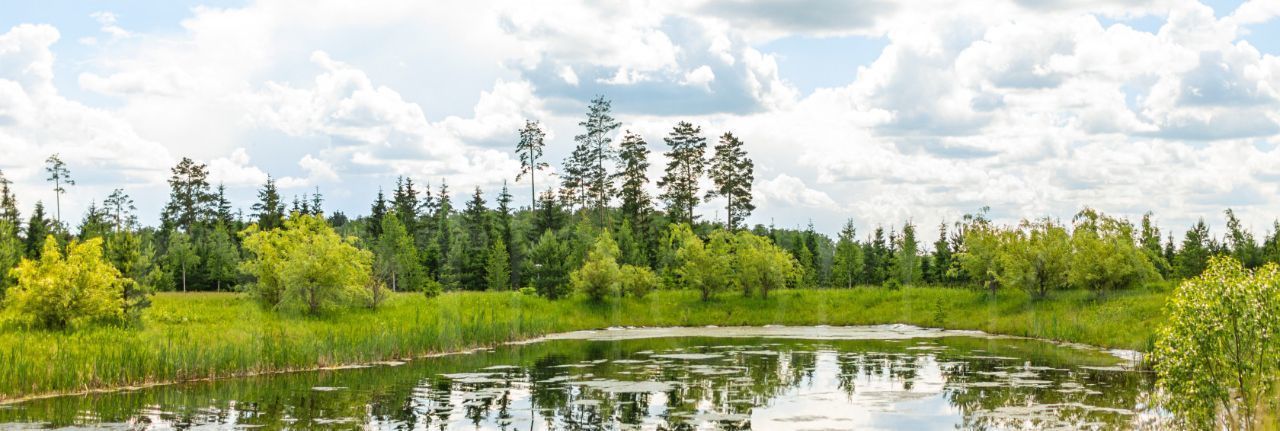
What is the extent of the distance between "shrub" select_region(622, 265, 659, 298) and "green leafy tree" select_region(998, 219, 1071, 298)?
2061 cm

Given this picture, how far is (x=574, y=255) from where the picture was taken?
2427 inches

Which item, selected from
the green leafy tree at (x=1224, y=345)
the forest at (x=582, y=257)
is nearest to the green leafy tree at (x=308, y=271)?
the forest at (x=582, y=257)

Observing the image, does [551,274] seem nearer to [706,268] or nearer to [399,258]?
[706,268]

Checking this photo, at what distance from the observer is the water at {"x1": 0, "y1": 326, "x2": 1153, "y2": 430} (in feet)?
61.9

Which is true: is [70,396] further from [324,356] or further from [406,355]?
[406,355]

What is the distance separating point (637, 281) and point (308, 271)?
2242cm

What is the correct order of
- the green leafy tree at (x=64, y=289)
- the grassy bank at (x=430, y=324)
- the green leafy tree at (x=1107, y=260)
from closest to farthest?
the grassy bank at (x=430, y=324) < the green leafy tree at (x=64, y=289) < the green leafy tree at (x=1107, y=260)

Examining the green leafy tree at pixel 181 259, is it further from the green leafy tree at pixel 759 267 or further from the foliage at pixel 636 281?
the green leafy tree at pixel 759 267

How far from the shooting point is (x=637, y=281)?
55562mm

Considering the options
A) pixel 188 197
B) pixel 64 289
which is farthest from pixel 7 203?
pixel 64 289

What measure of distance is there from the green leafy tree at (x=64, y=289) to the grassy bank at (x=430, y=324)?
1.02 metres

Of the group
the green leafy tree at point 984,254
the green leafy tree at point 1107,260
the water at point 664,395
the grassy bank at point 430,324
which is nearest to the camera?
the water at point 664,395

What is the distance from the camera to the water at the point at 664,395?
1886 centimetres

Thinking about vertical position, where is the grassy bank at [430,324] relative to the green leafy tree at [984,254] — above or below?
below
